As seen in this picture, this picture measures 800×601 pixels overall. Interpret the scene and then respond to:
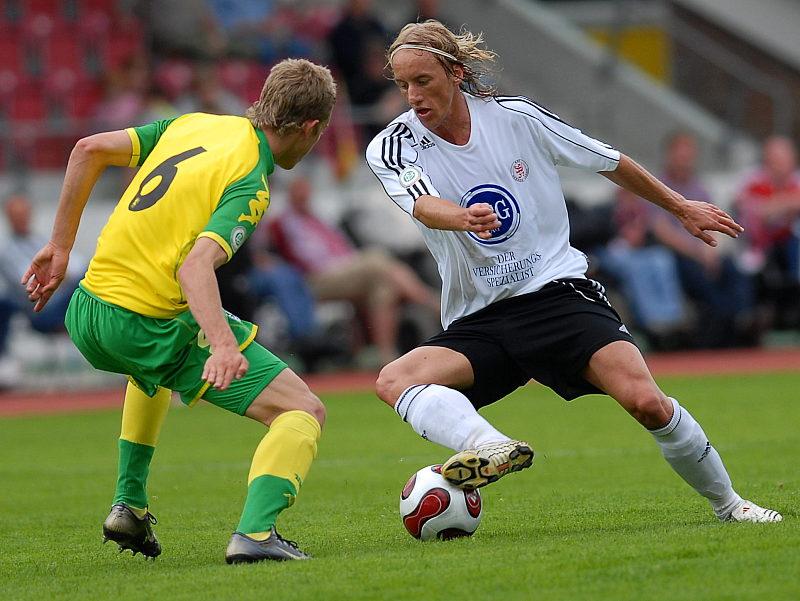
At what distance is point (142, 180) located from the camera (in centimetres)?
550

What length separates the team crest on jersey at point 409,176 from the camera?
582 centimetres

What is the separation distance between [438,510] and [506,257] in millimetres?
1100

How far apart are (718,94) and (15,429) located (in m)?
12.8

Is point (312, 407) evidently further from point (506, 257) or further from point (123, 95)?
point (123, 95)

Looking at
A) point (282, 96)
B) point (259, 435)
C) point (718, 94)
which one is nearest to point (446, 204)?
point (282, 96)

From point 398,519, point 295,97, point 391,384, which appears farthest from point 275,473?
point 398,519

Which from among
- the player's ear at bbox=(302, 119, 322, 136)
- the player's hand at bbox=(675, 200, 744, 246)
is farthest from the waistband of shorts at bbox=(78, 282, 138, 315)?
the player's hand at bbox=(675, 200, 744, 246)

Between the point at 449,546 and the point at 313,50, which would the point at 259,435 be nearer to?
the point at 449,546

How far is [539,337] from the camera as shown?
5961mm

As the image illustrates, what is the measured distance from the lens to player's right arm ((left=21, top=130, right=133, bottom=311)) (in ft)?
18.2

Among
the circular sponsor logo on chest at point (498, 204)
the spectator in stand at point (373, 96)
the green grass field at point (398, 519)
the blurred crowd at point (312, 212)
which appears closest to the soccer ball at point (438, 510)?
the green grass field at point (398, 519)

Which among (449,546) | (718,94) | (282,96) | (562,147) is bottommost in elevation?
(718,94)

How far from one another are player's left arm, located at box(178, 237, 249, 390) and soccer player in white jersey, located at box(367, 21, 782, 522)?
0.99 m

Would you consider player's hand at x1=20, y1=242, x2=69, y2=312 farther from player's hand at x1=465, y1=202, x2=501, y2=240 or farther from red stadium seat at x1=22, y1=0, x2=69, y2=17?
red stadium seat at x1=22, y1=0, x2=69, y2=17
